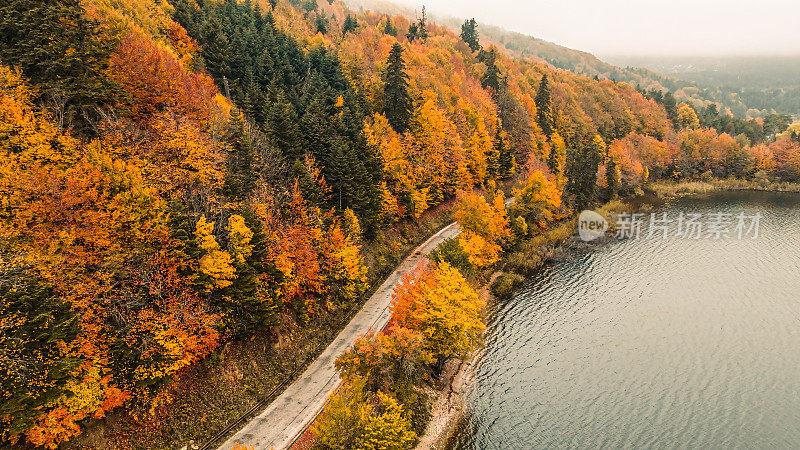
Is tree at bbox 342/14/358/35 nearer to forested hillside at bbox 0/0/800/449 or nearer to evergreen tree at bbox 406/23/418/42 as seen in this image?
evergreen tree at bbox 406/23/418/42

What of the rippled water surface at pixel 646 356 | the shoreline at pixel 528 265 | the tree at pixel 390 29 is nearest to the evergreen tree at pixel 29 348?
the shoreline at pixel 528 265

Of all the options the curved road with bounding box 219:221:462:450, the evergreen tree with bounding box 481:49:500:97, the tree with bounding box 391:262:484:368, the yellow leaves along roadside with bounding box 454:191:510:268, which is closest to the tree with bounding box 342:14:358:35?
the evergreen tree with bounding box 481:49:500:97

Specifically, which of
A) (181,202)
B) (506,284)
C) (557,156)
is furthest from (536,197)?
(181,202)

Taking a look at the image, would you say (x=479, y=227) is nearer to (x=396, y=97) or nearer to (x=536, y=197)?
(x=536, y=197)

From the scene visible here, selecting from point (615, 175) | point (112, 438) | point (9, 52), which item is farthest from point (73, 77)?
point (615, 175)

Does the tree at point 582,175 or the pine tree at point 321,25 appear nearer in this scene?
the tree at point 582,175

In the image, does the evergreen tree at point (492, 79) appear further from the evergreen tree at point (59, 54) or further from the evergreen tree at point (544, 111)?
the evergreen tree at point (59, 54)

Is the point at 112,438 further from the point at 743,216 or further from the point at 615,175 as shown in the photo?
the point at 743,216
